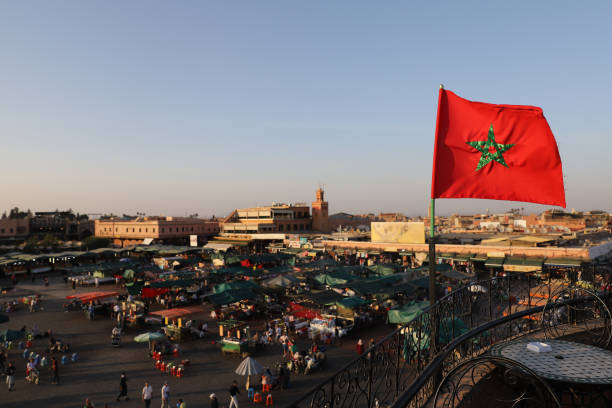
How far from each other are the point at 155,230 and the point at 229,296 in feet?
192

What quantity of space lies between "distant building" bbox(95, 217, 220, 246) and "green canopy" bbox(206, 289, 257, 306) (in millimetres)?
54122

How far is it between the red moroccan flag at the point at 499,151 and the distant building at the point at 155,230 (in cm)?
7183

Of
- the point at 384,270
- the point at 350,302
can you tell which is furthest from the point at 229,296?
the point at 384,270

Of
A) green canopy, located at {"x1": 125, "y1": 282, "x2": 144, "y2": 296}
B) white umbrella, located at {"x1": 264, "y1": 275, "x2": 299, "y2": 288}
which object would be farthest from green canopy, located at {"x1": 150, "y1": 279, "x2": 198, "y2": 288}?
white umbrella, located at {"x1": 264, "y1": 275, "x2": 299, "y2": 288}

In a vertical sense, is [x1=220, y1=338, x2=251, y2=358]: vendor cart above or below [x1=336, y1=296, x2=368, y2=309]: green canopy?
below

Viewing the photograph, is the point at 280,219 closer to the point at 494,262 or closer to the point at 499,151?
the point at 494,262

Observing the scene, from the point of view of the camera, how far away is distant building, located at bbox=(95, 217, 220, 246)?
249 feet

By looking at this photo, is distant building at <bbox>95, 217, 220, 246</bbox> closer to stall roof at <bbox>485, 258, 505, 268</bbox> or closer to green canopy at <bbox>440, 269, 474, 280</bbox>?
green canopy at <bbox>440, 269, 474, 280</bbox>

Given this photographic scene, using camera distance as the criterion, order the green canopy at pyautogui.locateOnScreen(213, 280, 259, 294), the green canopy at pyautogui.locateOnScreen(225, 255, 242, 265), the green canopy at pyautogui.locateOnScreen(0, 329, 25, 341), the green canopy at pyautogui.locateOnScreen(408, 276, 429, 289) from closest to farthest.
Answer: the green canopy at pyautogui.locateOnScreen(0, 329, 25, 341) < the green canopy at pyautogui.locateOnScreen(213, 280, 259, 294) < the green canopy at pyautogui.locateOnScreen(408, 276, 429, 289) < the green canopy at pyautogui.locateOnScreen(225, 255, 242, 265)

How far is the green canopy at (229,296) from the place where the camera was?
72.1 ft

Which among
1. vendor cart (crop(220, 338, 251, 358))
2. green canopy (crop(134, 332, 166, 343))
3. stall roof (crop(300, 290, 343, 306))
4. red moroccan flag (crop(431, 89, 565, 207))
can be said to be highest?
red moroccan flag (crop(431, 89, 565, 207))

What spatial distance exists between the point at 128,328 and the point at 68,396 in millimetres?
9334

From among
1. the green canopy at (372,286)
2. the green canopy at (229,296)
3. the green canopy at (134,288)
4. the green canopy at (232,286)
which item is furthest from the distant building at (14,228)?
the green canopy at (372,286)

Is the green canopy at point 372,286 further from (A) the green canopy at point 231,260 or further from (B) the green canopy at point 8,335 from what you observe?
(A) the green canopy at point 231,260
